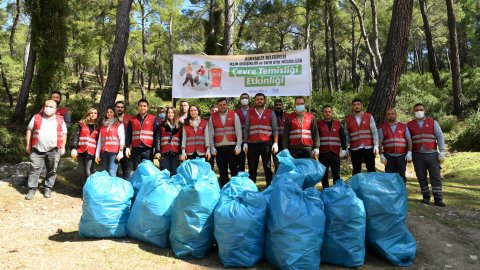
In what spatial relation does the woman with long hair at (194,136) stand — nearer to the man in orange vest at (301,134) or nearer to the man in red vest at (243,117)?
the man in red vest at (243,117)

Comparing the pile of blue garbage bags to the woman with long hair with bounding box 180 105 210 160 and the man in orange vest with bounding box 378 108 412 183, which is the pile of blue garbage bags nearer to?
the woman with long hair with bounding box 180 105 210 160

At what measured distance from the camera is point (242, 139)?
617cm

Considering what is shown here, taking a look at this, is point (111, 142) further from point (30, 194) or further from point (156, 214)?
point (156, 214)

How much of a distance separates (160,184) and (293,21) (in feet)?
83.2

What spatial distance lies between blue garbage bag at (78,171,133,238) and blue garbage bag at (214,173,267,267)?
4.30 ft

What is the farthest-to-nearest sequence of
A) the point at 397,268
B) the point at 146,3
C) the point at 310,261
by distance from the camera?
the point at 146,3 < the point at 397,268 < the point at 310,261

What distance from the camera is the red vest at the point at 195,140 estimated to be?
596 centimetres

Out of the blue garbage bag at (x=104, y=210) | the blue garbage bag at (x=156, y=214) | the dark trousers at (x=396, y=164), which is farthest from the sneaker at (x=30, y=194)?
the dark trousers at (x=396, y=164)

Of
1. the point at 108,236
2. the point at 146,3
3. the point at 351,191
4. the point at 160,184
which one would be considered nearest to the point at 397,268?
the point at 351,191

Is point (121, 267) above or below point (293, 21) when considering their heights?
below

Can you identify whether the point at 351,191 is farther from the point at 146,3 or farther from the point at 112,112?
the point at 146,3

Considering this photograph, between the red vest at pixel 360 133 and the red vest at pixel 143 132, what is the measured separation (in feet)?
10.5

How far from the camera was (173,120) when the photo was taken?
623 cm

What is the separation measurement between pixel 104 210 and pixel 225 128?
2231mm
